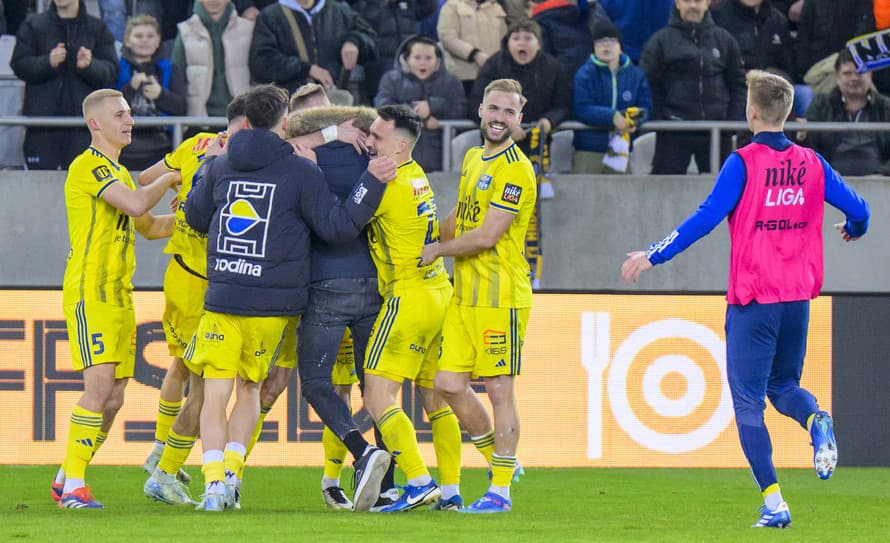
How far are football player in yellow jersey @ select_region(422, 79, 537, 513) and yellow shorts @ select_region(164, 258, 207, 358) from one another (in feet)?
5.35

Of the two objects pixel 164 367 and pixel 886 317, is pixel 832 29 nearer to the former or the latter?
pixel 886 317

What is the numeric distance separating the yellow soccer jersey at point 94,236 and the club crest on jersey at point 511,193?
2187mm

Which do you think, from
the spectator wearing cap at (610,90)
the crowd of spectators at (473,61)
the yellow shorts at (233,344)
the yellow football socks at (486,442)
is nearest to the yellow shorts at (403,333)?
the yellow shorts at (233,344)

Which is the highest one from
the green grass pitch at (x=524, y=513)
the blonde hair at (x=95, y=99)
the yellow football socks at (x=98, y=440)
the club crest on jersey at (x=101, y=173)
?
the blonde hair at (x=95, y=99)

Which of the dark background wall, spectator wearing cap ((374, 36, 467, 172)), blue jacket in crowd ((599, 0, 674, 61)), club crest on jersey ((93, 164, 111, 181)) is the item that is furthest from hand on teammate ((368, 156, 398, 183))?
blue jacket in crowd ((599, 0, 674, 61))

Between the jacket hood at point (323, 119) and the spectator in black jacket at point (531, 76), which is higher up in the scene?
the spectator in black jacket at point (531, 76)

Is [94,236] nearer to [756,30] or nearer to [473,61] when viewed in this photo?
[473,61]

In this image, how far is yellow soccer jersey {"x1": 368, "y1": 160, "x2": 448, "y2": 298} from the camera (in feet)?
27.3

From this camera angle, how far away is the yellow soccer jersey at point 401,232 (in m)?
8.32

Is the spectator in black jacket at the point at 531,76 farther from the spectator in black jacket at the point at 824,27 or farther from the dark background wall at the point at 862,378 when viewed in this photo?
the dark background wall at the point at 862,378

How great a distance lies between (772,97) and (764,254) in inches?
31.3

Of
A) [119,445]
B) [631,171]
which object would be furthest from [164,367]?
[631,171]

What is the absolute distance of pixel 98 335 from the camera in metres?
8.66

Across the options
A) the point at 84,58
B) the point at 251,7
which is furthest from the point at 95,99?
the point at 251,7
